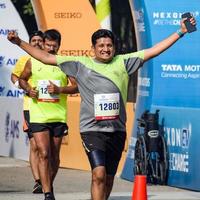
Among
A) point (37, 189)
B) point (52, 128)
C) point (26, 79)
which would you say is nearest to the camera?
point (52, 128)

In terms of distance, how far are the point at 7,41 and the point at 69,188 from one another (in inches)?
221

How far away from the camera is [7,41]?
1898 cm

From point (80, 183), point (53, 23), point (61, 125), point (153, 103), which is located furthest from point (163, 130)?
point (53, 23)

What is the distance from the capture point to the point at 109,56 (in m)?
10.2

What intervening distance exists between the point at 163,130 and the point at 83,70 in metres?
4.35

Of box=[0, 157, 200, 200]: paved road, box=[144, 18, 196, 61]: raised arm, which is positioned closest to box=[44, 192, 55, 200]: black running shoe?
box=[0, 157, 200, 200]: paved road

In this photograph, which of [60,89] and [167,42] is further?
[60,89]

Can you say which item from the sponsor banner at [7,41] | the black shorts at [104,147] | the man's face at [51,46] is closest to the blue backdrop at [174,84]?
the man's face at [51,46]

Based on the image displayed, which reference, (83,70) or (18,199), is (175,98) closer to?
(18,199)

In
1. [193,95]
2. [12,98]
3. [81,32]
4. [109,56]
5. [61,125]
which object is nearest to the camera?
[109,56]

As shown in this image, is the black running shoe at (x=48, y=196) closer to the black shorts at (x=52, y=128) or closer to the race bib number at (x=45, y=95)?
the black shorts at (x=52, y=128)

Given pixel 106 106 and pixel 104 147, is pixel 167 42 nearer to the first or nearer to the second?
pixel 106 106

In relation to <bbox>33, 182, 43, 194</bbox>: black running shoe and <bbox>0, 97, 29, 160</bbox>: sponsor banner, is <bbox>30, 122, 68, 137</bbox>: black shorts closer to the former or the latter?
<bbox>33, 182, 43, 194</bbox>: black running shoe

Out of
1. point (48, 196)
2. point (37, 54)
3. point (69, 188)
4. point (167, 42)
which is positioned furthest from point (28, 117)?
point (167, 42)
